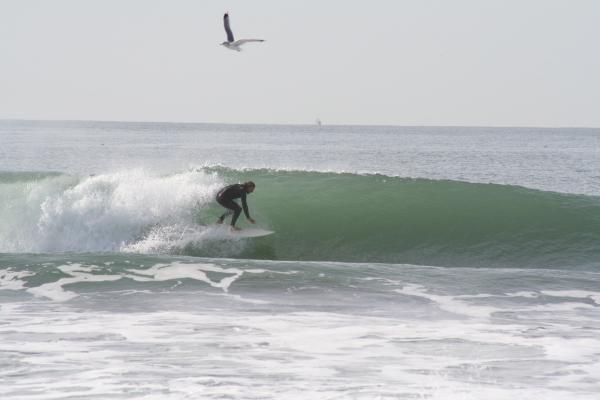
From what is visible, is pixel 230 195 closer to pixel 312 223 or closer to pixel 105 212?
pixel 105 212

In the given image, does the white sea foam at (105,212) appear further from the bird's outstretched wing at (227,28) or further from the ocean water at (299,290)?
the bird's outstretched wing at (227,28)

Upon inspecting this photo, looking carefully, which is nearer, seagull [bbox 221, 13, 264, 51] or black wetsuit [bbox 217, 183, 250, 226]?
black wetsuit [bbox 217, 183, 250, 226]

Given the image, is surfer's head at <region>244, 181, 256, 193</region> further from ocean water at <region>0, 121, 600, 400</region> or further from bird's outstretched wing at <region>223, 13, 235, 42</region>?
bird's outstretched wing at <region>223, 13, 235, 42</region>

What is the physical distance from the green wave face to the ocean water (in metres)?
0.06

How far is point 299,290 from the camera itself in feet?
38.1

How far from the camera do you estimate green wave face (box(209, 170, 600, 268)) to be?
16.3 m

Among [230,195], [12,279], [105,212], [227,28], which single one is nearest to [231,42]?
[227,28]

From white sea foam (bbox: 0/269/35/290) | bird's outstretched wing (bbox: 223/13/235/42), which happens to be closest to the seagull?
bird's outstretched wing (bbox: 223/13/235/42)

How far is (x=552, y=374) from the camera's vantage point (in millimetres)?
7551

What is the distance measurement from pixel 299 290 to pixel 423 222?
726cm

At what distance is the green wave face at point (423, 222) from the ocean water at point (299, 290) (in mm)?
62

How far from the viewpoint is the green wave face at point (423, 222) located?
16281 millimetres

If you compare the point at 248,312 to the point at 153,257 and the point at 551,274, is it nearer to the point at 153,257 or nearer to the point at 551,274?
the point at 153,257

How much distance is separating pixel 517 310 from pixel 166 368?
5.07 metres
